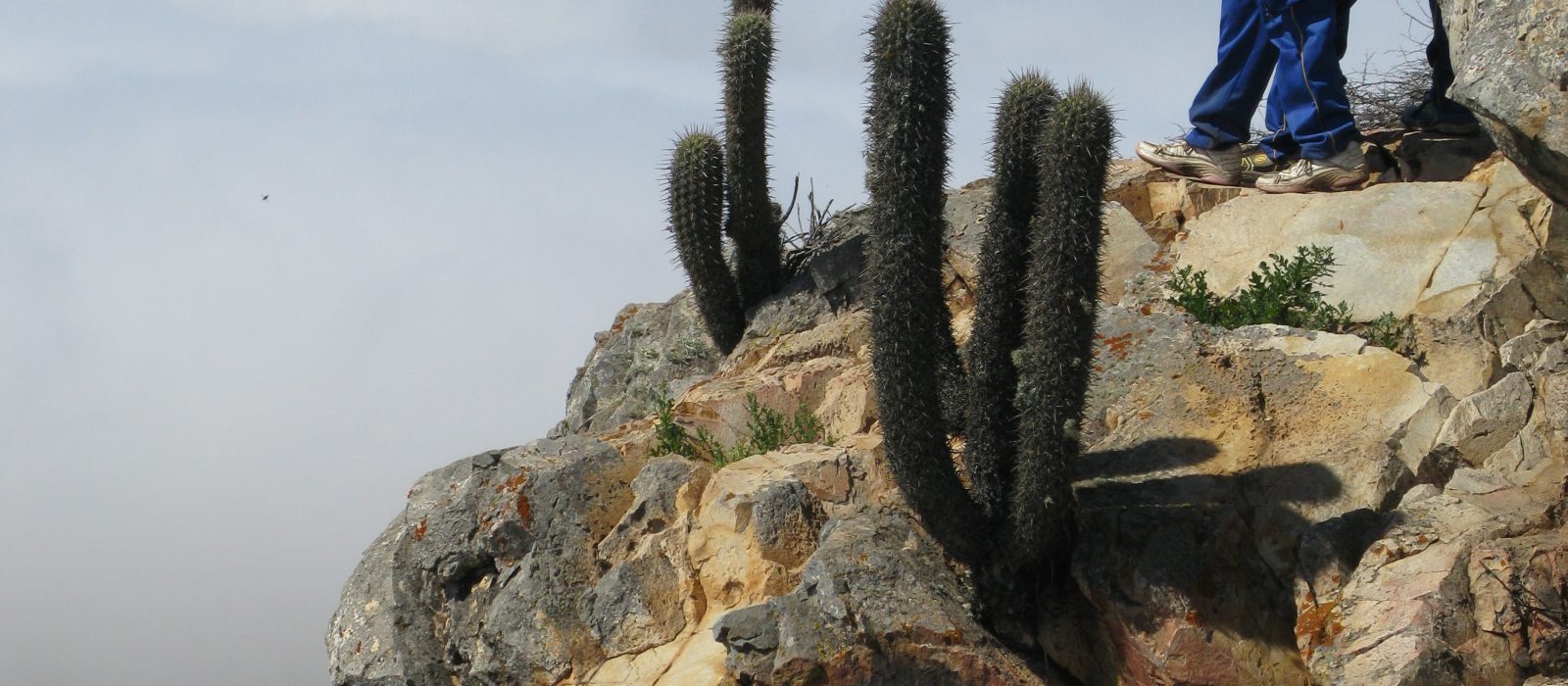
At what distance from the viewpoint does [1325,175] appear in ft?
28.6

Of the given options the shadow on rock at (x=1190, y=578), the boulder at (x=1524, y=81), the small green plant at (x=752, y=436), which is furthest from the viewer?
the small green plant at (x=752, y=436)

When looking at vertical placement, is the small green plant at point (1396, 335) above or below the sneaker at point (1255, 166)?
below

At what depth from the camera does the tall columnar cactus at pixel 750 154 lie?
31.3ft

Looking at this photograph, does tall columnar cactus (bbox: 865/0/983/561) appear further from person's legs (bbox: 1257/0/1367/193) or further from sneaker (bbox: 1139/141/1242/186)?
sneaker (bbox: 1139/141/1242/186)

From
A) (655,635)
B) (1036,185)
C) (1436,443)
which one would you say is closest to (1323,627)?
(1436,443)

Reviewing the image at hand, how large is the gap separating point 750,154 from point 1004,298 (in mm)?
3466

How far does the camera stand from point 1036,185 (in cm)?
652

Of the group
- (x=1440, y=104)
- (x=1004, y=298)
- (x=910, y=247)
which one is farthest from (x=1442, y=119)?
(x=910, y=247)

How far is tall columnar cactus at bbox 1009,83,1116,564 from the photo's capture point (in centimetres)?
588

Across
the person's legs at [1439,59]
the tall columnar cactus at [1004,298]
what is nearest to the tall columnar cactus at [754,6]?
the tall columnar cactus at [1004,298]

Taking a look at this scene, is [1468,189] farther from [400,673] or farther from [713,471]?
[400,673]

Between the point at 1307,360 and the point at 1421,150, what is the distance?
274cm

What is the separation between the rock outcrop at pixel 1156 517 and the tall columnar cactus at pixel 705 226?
2.68 ft

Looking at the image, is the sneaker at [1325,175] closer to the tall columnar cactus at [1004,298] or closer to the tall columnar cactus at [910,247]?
the tall columnar cactus at [1004,298]
